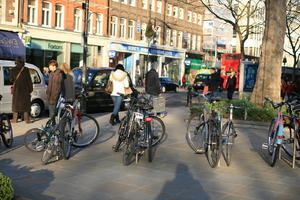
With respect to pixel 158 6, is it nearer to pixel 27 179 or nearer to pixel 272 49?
pixel 272 49

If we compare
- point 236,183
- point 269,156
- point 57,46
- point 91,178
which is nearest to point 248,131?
point 269,156

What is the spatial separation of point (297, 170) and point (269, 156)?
1134mm

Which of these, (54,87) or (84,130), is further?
(54,87)

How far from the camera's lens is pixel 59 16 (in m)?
36.4

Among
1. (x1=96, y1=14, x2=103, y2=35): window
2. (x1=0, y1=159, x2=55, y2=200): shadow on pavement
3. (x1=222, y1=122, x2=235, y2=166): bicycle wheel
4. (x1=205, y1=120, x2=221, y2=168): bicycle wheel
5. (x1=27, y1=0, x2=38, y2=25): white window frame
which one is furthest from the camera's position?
(x1=96, y1=14, x2=103, y2=35): window

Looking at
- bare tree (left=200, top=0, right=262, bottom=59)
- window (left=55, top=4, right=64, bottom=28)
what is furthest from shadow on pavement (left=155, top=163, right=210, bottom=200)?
window (left=55, top=4, right=64, bottom=28)

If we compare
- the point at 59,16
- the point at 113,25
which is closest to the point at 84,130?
the point at 59,16

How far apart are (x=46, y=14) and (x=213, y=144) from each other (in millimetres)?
29536

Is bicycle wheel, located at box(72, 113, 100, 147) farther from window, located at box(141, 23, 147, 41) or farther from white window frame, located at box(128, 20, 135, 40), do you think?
window, located at box(141, 23, 147, 41)

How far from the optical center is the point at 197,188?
6.22m

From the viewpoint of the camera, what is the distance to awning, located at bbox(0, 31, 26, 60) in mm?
27023

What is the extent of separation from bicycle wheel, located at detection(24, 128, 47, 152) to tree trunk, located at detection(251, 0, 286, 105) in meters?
8.96

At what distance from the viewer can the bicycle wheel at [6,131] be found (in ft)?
28.4

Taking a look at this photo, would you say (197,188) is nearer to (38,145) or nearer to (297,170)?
(297,170)
